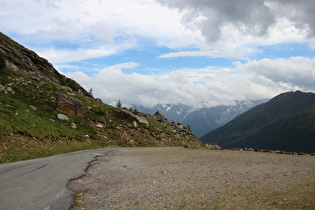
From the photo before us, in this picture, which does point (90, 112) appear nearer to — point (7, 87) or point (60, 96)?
point (60, 96)

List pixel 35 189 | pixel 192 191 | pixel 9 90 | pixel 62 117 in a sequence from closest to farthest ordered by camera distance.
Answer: pixel 192 191 < pixel 35 189 < pixel 62 117 < pixel 9 90

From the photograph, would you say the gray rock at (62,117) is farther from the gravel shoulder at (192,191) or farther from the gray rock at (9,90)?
the gravel shoulder at (192,191)

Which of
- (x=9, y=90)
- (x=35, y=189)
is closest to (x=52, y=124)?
(x=9, y=90)

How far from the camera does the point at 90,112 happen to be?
53.2 m

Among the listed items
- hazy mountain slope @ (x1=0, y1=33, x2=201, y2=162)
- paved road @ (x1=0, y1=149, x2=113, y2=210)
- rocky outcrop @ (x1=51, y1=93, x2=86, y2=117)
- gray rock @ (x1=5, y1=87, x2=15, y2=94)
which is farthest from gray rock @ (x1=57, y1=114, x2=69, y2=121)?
paved road @ (x1=0, y1=149, x2=113, y2=210)

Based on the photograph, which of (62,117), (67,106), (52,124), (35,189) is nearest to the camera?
(35,189)

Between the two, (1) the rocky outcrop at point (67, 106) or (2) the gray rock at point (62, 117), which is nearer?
(2) the gray rock at point (62, 117)

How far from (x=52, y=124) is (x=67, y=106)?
37.2 feet

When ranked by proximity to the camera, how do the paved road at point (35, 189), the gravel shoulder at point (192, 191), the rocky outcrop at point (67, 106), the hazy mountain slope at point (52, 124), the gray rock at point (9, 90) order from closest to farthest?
the gravel shoulder at point (192, 191), the paved road at point (35, 189), the hazy mountain slope at point (52, 124), the gray rock at point (9, 90), the rocky outcrop at point (67, 106)

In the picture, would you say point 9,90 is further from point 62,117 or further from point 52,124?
point 52,124

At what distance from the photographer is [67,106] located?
4675cm

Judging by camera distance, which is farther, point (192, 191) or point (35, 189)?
point (35, 189)

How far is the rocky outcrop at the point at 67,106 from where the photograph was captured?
45531 mm

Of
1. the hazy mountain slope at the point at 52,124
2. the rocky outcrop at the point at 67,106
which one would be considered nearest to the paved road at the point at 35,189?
the hazy mountain slope at the point at 52,124
